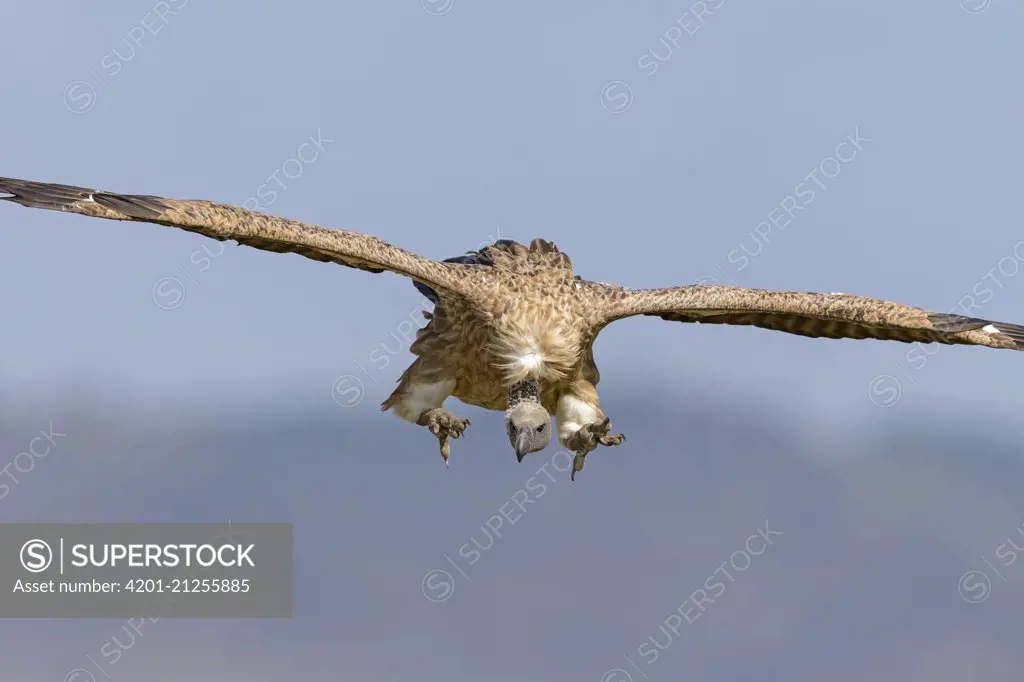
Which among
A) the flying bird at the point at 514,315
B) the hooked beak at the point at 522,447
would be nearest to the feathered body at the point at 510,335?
the flying bird at the point at 514,315

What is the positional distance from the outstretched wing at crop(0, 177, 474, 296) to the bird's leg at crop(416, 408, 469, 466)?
153 cm

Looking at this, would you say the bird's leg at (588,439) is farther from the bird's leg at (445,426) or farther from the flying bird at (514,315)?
the bird's leg at (445,426)

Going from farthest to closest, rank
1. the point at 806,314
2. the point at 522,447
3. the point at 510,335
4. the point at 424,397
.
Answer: the point at 806,314 < the point at 424,397 < the point at 510,335 < the point at 522,447

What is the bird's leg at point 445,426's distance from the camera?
19.3m

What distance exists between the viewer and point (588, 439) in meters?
19.4

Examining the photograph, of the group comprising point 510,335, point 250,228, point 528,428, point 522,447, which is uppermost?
point 250,228

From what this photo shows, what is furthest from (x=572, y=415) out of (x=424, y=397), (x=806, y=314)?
(x=806, y=314)

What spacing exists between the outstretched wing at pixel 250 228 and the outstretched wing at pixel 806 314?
2170 millimetres

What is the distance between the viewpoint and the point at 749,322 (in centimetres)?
2195

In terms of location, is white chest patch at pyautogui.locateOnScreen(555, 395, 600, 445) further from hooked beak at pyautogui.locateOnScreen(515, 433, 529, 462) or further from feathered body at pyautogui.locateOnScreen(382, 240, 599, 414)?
hooked beak at pyautogui.locateOnScreen(515, 433, 529, 462)

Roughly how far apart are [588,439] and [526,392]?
0.97 m

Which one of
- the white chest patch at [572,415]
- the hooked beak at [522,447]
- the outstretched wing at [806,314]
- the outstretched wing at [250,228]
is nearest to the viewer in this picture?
the outstretched wing at [250,228]

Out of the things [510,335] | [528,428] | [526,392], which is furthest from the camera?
[526,392]

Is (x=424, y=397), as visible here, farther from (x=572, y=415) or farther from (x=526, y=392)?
(x=572, y=415)
